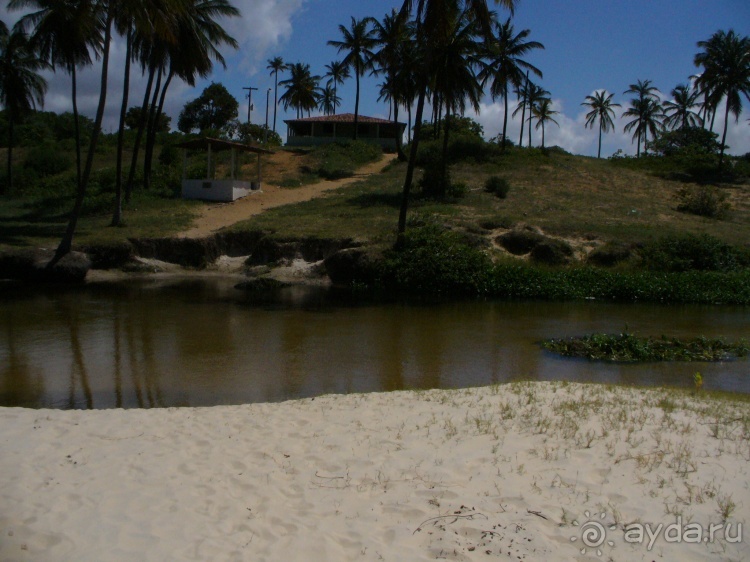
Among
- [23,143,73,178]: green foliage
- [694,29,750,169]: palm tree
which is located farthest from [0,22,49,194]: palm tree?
[694,29,750,169]: palm tree

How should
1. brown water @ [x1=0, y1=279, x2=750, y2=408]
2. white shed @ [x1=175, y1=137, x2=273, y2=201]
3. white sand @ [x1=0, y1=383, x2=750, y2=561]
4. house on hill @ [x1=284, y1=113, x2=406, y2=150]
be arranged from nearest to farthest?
white sand @ [x1=0, y1=383, x2=750, y2=561], brown water @ [x1=0, y1=279, x2=750, y2=408], white shed @ [x1=175, y1=137, x2=273, y2=201], house on hill @ [x1=284, y1=113, x2=406, y2=150]

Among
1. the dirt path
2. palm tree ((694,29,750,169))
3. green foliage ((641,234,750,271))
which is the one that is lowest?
green foliage ((641,234,750,271))

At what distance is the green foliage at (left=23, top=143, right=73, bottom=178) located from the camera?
146ft

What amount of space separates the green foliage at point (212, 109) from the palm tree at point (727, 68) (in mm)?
44704

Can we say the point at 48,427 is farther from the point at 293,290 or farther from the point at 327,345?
the point at 293,290

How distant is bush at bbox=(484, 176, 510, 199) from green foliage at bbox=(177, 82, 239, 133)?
41.0m

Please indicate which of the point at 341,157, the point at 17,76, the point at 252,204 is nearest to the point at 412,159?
the point at 252,204

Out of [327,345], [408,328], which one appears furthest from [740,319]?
[327,345]

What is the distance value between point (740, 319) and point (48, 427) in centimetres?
1809

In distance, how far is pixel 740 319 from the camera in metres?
18.7

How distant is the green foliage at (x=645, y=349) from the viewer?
515 inches

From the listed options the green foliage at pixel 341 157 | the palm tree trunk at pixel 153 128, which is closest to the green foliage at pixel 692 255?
the green foliage at pixel 341 157

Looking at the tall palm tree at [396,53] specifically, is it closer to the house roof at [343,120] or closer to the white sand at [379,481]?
the house roof at [343,120]

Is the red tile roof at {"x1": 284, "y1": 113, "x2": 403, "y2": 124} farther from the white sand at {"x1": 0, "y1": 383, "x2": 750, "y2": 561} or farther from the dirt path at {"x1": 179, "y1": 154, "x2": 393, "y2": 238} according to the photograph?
the white sand at {"x1": 0, "y1": 383, "x2": 750, "y2": 561}
